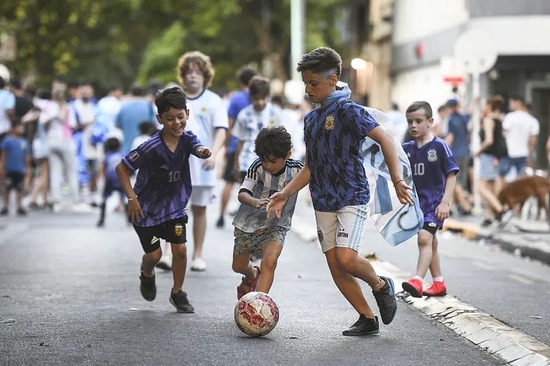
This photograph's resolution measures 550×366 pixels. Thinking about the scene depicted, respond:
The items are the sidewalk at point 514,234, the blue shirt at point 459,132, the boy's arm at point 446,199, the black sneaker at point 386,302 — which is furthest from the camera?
the blue shirt at point 459,132

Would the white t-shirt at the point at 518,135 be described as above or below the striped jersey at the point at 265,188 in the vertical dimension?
above

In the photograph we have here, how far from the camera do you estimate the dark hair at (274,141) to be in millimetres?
8516

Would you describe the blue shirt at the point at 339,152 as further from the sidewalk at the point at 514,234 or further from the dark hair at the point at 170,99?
the sidewalk at the point at 514,234

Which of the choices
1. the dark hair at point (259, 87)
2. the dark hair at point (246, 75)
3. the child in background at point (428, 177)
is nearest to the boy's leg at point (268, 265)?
the child in background at point (428, 177)

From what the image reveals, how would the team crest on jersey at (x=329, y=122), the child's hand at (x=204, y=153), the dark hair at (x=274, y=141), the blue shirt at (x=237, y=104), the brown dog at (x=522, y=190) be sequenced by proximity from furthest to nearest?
the brown dog at (x=522, y=190)
the blue shirt at (x=237, y=104)
the child's hand at (x=204, y=153)
the dark hair at (x=274, y=141)
the team crest on jersey at (x=329, y=122)

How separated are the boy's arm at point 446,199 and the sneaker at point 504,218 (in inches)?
339

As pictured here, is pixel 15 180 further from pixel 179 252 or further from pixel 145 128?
pixel 179 252

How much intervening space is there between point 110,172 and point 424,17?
22.1 meters

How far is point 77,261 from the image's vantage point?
13422 millimetres

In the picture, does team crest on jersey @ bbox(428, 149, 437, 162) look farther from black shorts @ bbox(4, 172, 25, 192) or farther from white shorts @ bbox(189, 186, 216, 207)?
black shorts @ bbox(4, 172, 25, 192)

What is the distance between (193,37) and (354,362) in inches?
1860

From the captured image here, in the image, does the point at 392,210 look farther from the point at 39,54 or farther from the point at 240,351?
the point at 39,54

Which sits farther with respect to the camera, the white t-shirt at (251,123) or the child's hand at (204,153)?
the white t-shirt at (251,123)

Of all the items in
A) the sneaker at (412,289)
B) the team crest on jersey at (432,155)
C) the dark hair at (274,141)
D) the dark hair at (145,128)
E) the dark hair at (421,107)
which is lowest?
the sneaker at (412,289)
